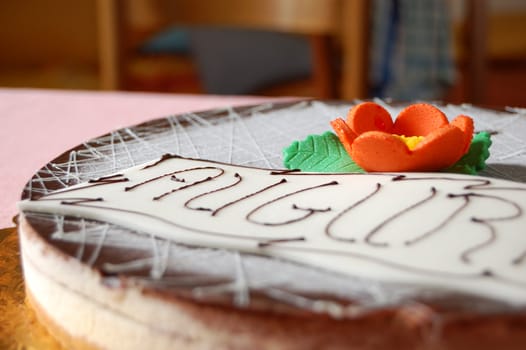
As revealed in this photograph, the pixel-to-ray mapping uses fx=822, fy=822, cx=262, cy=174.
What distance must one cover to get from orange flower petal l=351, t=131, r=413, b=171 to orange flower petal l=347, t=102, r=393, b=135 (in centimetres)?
7

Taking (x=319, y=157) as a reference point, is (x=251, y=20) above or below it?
above

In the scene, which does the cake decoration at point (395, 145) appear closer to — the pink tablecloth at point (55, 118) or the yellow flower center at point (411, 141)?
the yellow flower center at point (411, 141)

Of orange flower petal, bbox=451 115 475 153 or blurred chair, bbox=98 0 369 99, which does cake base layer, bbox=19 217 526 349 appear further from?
blurred chair, bbox=98 0 369 99

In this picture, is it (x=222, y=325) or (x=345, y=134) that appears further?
(x=345, y=134)

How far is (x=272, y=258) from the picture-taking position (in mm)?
629

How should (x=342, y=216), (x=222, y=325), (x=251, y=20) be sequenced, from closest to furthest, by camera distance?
(x=222, y=325), (x=342, y=216), (x=251, y=20)

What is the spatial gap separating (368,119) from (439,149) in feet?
0.39

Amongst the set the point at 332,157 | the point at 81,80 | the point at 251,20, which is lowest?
the point at 81,80

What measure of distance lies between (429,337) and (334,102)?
721mm

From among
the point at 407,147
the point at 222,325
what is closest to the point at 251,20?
the point at 407,147

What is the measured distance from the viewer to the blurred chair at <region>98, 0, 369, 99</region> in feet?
7.04

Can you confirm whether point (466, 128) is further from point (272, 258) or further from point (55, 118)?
point (55, 118)

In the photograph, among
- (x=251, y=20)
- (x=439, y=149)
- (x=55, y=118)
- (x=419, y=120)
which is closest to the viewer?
(x=439, y=149)

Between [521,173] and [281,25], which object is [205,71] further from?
[521,173]
